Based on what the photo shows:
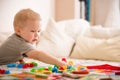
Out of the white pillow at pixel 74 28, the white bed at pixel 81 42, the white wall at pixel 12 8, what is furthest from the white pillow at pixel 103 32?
the white wall at pixel 12 8

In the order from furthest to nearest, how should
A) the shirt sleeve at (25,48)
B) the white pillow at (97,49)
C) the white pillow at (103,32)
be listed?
the white pillow at (103,32)
the white pillow at (97,49)
the shirt sleeve at (25,48)

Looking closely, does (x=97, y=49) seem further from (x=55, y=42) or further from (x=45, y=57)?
(x=45, y=57)

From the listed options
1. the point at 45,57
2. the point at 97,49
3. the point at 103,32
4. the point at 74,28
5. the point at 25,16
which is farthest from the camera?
the point at 74,28

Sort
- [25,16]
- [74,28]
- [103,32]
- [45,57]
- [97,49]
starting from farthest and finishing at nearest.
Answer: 1. [74,28]
2. [103,32]
3. [97,49]
4. [25,16]
5. [45,57]

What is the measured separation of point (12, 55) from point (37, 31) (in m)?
0.25

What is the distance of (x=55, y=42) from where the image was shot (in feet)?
8.84

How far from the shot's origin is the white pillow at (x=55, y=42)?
2.64 m

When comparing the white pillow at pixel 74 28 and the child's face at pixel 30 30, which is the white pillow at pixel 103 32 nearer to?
the white pillow at pixel 74 28

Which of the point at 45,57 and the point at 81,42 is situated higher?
the point at 81,42

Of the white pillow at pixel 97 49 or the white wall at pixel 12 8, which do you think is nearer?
the white pillow at pixel 97 49

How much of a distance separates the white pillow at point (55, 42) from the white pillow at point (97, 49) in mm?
85

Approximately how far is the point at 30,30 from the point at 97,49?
2.67 ft

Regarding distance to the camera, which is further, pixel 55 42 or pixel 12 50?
pixel 55 42

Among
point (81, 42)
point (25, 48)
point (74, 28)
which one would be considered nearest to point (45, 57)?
point (25, 48)
